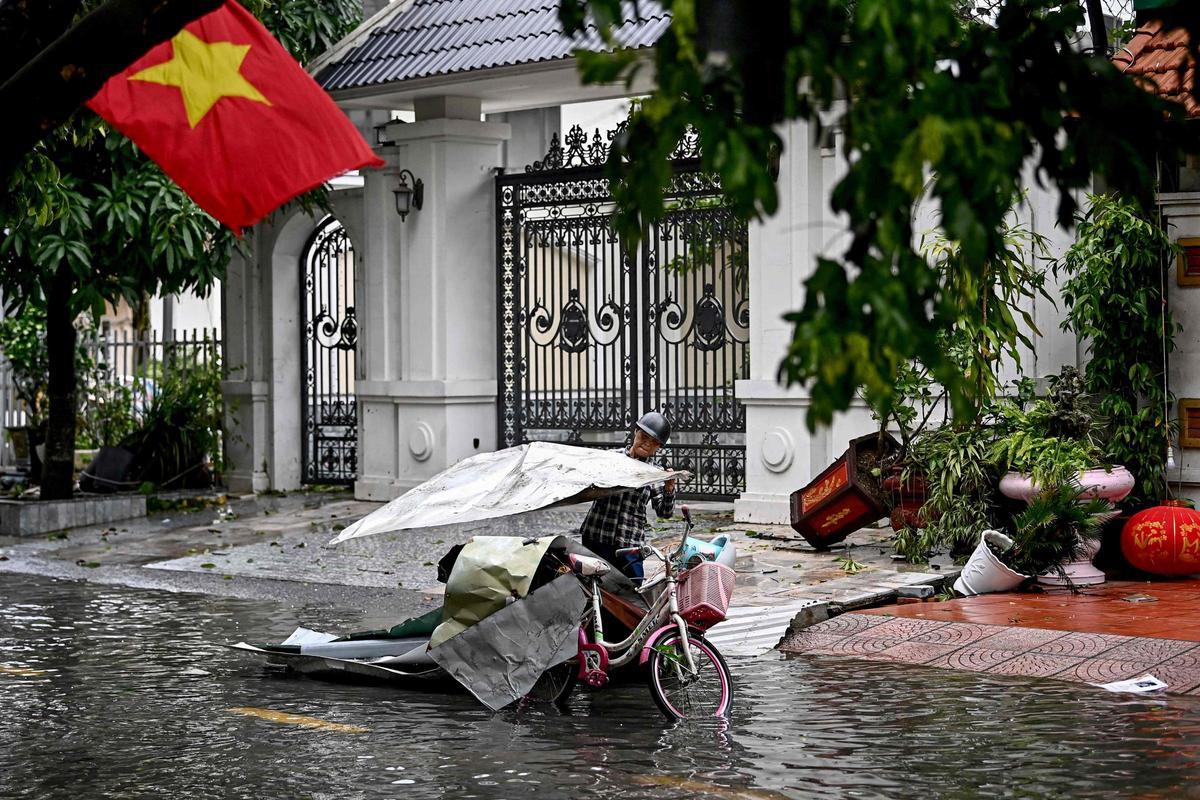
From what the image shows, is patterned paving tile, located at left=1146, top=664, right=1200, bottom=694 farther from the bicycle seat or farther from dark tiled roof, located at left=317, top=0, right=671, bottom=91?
dark tiled roof, located at left=317, top=0, right=671, bottom=91

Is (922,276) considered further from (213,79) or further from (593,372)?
(593,372)

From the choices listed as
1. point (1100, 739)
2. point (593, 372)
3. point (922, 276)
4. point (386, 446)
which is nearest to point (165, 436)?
point (386, 446)

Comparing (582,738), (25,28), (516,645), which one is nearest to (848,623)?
(516,645)

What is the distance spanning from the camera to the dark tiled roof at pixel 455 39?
16.0 m

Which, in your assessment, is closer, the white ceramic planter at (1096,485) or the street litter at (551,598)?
the street litter at (551,598)

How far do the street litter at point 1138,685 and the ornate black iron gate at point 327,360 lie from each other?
12.4 metres

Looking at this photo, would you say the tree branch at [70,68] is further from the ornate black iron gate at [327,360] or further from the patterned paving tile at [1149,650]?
the ornate black iron gate at [327,360]

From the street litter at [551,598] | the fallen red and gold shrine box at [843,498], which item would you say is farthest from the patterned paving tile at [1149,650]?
the fallen red and gold shrine box at [843,498]

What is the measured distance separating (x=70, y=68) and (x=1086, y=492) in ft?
27.1

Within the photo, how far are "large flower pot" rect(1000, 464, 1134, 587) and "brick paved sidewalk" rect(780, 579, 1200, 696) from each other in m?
0.13

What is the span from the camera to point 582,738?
24.5 ft

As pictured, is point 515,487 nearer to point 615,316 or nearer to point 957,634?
point 957,634

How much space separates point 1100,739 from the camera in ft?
23.5

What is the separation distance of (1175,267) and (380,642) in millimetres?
6913
